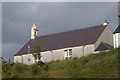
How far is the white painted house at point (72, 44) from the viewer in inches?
1318

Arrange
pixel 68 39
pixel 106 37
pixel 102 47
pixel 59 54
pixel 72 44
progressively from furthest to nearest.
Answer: pixel 68 39 < pixel 59 54 < pixel 106 37 < pixel 72 44 < pixel 102 47

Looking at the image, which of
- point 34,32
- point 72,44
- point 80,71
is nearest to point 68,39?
point 72,44

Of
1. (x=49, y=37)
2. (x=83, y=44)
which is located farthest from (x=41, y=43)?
(x=83, y=44)

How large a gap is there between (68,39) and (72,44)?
289cm

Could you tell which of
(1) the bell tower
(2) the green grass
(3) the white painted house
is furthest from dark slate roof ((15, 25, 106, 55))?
(2) the green grass

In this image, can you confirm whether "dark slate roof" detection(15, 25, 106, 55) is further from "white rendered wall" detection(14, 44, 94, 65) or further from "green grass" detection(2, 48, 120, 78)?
"green grass" detection(2, 48, 120, 78)

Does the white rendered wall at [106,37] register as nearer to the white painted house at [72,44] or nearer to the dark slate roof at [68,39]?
the white painted house at [72,44]

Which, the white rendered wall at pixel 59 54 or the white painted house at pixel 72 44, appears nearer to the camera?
the white rendered wall at pixel 59 54

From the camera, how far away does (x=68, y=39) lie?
38125 mm

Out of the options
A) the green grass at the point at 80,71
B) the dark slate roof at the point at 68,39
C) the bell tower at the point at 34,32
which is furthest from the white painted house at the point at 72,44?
the green grass at the point at 80,71

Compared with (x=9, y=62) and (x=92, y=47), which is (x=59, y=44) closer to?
(x=92, y=47)

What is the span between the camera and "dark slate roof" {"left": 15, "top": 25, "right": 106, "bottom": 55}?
1381 inches

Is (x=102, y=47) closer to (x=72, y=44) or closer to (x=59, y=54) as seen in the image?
(x=72, y=44)

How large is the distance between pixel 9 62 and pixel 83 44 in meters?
13.3
